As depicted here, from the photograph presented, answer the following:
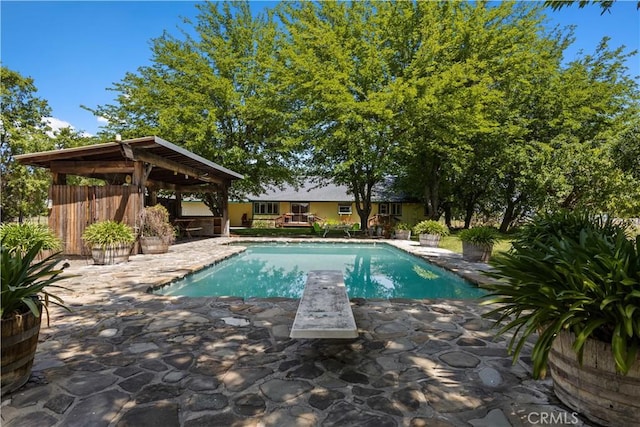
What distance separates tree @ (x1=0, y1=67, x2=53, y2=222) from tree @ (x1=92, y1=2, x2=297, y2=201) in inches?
253

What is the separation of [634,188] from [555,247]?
12.5 meters

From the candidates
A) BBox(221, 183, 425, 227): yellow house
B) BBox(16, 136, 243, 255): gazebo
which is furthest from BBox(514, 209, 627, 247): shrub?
BBox(221, 183, 425, 227): yellow house

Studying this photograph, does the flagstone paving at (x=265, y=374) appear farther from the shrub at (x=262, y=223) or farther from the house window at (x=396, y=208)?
the house window at (x=396, y=208)

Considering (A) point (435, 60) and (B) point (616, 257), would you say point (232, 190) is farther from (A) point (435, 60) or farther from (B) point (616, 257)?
(B) point (616, 257)

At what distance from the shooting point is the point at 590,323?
1946 millimetres

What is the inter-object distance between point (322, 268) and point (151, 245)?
5.03 metres

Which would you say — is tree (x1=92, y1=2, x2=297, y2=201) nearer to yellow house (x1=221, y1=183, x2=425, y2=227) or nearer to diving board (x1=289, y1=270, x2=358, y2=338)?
yellow house (x1=221, y1=183, x2=425, y2=227)

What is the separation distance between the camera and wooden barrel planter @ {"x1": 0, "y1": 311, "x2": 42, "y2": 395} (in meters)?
2.25

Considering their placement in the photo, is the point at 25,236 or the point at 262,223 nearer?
the point at 25,236

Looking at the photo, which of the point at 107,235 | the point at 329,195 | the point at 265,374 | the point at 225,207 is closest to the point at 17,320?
the point at 265,374

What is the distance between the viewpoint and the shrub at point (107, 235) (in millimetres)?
7859

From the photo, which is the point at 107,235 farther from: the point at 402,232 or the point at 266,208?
the point at 266,208

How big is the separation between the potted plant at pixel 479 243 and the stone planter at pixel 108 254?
29.4 ft

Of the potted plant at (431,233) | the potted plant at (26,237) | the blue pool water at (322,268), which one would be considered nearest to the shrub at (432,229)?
the potted plant at (431,233)
